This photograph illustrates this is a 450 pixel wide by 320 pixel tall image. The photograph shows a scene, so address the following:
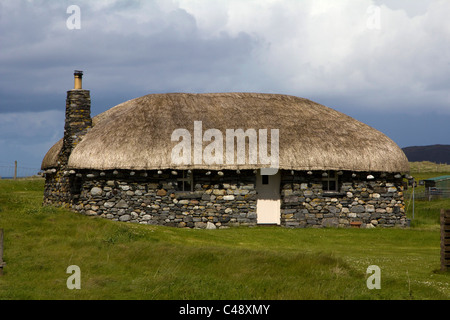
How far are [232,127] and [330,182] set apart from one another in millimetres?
4982

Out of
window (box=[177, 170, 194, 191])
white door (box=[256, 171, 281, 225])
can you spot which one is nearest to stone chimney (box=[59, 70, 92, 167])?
window (box=[177, 170, 194, 191])

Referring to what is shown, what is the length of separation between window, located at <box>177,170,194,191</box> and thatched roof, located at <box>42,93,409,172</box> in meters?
0.74

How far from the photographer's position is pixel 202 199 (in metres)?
27.0

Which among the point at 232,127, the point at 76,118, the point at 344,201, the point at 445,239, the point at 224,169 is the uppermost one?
the point at 76,118

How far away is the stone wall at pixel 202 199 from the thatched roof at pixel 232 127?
0.68m

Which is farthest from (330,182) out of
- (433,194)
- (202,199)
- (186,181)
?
(433,194)

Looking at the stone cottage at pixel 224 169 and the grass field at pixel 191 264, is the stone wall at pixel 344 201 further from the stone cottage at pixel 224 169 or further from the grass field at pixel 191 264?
the grass field at pixel 191 264

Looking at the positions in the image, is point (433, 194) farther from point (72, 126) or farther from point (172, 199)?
point (72, 126)

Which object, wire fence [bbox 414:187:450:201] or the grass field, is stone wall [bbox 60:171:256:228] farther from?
wire fence [bbox 414:187:450:201]

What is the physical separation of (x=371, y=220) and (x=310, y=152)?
4288 millimetres

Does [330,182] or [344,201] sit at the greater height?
[330,182]

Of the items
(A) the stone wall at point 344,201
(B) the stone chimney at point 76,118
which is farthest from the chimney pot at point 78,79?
(A) the stone wall at point 344,201

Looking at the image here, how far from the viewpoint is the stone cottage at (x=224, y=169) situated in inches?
1056
